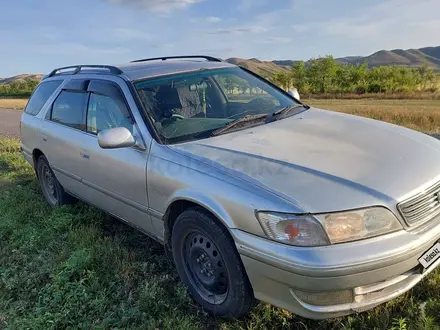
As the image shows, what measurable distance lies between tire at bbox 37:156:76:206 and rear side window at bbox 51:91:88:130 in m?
0.75

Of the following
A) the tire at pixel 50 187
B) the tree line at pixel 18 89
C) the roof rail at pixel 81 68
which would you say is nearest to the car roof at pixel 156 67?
the roof rail at pixel 81 68

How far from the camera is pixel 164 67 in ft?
12.6

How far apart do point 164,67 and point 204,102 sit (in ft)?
1.96

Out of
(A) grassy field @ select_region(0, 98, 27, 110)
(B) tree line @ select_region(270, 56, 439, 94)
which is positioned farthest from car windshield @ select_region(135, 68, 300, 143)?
(B) tree line @ select_region(270, 56, 439, 94)

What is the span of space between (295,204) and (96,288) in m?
1.80

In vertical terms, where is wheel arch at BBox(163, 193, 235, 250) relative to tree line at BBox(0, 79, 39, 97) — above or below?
above

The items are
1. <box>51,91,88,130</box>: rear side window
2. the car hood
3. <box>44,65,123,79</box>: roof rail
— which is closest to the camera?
the car hood

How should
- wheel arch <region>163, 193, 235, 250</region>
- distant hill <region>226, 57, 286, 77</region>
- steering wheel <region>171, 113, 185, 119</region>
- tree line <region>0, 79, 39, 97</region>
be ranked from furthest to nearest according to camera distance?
tree line <region>0, 79, 39, 97</region>, distant hill <region>226, 57, 286, 77</region>, steering wheel <region>171, 113, 185, 119</region>, wheel arch <region>163, 193, 235, 250</region>

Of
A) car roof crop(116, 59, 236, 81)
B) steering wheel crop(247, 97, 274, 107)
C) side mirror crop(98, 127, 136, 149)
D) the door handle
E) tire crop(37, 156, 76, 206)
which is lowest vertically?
tire crop(37, 156, 76, 206)

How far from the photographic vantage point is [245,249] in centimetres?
229

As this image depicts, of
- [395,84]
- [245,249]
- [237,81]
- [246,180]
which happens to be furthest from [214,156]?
[395,84]

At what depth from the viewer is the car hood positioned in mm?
2189

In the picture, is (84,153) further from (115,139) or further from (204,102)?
(204,102)

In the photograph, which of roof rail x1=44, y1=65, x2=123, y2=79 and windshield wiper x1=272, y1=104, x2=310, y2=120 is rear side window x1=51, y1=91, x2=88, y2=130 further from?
Result: windshield wiper x1=272, y1=104, x2=310, y2=120
